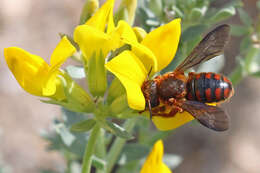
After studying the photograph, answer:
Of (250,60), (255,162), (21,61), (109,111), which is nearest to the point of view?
(21,61)

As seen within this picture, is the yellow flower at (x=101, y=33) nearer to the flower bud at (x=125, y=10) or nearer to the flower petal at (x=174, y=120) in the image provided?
the flower bud at (x=125, y=10)

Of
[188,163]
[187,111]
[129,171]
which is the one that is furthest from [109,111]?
[188,163]

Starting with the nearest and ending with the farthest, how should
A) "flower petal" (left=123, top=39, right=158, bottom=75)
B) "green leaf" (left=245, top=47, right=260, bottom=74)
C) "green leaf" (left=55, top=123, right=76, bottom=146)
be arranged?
1. "flower petal" (left=123, top=39, right=158, bottom=75)
2. "green leaf" (left=55, top=123, right=76, bottom=146)
3. "green leaf" (left=245, top=47, right=260, bottom=74)

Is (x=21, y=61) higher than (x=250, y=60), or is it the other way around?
(x=21, y=61)

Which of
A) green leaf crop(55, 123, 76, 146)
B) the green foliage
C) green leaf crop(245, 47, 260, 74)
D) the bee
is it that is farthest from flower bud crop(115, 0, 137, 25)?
green leaf crop(245, 47, 260, 74)

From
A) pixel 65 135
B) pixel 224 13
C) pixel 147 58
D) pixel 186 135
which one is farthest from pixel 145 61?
pixel 186 135

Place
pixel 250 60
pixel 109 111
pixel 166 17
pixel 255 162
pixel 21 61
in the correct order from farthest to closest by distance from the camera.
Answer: pixel 255 162
pixel 250 60
pixel 166 17
pixel 109 111
pixel 21 61

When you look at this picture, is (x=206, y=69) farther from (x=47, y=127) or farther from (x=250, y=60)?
(x=47, y=127)

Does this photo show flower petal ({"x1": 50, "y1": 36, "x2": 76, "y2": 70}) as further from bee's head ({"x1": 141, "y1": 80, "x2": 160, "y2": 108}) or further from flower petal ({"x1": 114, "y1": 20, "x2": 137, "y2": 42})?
bee's head ({"x1": 141, "y1": 80, "x2": 160, "y2": 108})
